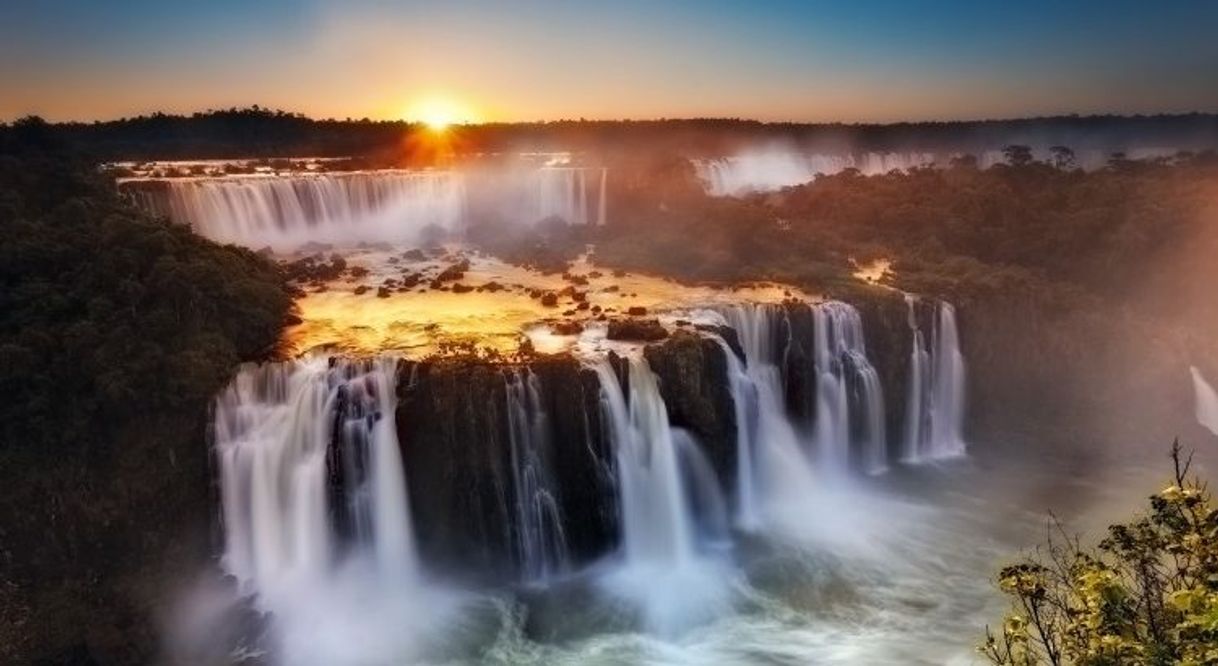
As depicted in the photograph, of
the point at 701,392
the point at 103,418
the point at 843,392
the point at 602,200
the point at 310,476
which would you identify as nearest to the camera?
the point at 103,418

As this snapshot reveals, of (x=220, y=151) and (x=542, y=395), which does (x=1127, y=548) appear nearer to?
(x=542, y=395)

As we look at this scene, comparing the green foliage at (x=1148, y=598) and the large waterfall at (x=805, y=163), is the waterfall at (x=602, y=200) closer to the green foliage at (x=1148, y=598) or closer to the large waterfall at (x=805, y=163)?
the large waterfall at (x=805, y=163)

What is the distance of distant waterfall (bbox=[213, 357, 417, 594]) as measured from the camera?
16875mm

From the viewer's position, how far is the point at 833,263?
2989cm

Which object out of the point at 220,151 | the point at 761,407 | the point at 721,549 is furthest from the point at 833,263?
the point at 220,151

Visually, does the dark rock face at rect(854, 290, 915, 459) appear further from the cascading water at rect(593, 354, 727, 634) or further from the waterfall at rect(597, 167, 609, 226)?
the waterfall at rect(597, 167, 609, 226)

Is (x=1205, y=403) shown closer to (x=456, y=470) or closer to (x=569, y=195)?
(x=456, y=470)

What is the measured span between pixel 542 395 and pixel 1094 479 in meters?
16.8

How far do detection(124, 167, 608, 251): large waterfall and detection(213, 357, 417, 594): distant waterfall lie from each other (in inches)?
650

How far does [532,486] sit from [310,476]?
480 centimetres

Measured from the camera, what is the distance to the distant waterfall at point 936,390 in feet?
81.0

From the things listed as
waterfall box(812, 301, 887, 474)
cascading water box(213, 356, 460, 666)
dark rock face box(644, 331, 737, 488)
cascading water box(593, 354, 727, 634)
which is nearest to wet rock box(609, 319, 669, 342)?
dark rock face box(644, 331, 737, 488)

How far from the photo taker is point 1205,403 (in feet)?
87.0

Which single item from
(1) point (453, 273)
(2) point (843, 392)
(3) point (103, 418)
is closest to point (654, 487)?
(2) point (843, 392)
